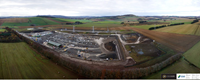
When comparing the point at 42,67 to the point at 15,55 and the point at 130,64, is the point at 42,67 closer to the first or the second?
the point at 15,55

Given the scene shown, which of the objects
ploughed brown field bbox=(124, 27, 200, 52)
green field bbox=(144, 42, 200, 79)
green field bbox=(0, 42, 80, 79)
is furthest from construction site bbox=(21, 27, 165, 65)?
green field bbox=(0, 42, 80, 79)

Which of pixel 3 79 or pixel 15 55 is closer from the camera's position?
pixel 3 79

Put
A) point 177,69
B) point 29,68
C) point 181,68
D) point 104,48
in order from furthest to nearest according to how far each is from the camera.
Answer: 1. point 104,48
2. point 29,68
3. point 181,68
4. point 177,69

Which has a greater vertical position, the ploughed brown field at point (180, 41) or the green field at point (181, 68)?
the ploughed brown field at point (180, 41)

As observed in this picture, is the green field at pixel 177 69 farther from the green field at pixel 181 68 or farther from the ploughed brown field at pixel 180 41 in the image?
the ploughed brown field at pixel 180 41

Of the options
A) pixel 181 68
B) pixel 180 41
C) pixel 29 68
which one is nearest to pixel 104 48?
pixel 181 68

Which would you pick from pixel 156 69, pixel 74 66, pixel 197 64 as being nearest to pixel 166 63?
pixel 156 69

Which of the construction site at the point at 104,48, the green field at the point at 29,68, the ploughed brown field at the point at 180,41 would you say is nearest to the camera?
the green field at the point at 29,68

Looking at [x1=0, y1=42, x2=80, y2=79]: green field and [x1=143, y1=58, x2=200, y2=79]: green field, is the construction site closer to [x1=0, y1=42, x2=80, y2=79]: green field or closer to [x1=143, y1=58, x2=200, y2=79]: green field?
[x1=143, y1=58, x2=200, y2=79]: green field

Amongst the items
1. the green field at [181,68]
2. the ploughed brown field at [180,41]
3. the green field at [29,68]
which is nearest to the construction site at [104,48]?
the ploughed brown field at [180,41]

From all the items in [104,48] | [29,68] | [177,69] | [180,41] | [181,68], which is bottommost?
[29,68]

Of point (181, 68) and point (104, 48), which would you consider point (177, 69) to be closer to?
point (181, 68)
